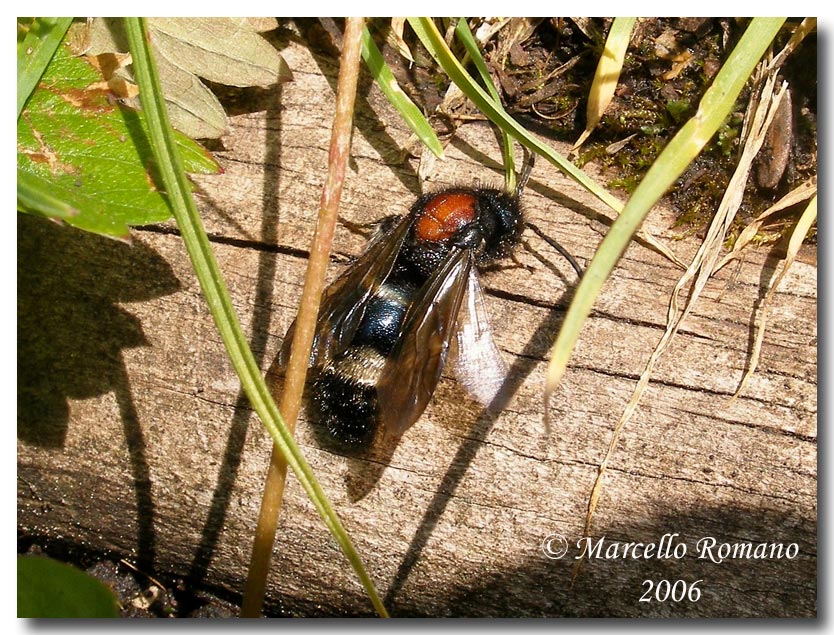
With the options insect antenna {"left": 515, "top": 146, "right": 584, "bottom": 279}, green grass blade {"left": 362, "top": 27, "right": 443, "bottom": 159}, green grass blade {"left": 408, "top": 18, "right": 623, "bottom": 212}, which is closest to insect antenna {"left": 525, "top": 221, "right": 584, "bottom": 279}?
insect antenna {"left": 515, "top": 146, "right": 584, "bottom": 279}

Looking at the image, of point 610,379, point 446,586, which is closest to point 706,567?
point 610,379

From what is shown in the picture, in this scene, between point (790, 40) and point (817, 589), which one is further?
point (790, 40)

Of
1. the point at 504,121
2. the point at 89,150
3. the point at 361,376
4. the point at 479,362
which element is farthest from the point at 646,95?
the point at 89,150

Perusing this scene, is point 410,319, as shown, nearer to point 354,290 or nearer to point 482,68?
point 354,290

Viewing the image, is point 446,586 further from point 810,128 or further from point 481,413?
point 810,128

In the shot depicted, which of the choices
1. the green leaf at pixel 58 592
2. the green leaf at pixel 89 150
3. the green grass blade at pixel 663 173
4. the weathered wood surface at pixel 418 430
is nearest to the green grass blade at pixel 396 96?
the weathered wood surface at pixel 418 430

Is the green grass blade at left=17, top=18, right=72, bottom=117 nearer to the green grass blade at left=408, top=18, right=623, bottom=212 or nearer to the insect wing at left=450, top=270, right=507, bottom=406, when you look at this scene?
the green grass blade at left=408, top=18, right=623, bottom=212
